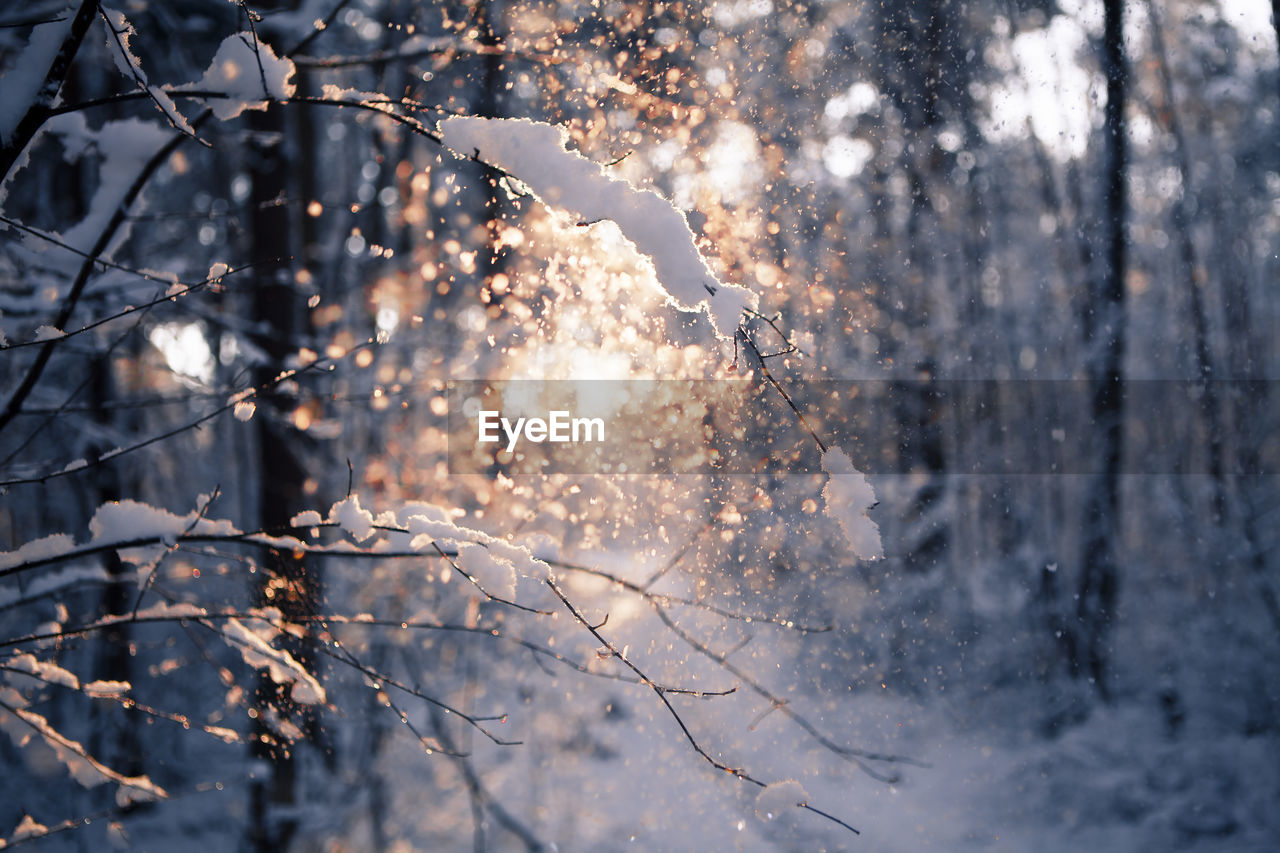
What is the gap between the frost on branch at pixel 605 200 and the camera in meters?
0.93

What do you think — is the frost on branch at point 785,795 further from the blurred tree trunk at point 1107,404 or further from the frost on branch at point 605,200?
the blurred tree trunk at point 1107,404

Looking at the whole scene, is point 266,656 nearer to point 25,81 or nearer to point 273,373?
point 25,81

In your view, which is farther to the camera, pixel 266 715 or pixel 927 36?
pixel 927 36

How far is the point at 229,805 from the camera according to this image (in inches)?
121

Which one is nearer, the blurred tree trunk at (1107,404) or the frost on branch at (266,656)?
the frost on branch at (266,656)

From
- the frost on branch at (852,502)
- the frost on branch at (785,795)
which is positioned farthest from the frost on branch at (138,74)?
the frost on branch at (785,795)

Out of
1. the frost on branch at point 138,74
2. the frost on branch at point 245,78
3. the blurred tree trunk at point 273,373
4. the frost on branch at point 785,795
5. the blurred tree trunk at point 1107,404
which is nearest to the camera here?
the frost on branch at point 138,74

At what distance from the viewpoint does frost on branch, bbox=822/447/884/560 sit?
102cm

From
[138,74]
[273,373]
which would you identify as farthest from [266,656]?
[273,373]

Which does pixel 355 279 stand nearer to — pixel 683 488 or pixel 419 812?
pixel 683 488

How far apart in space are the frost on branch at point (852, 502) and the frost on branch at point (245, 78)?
3.13 feet

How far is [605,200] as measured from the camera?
3.13 ft

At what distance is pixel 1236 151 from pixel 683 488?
371cm

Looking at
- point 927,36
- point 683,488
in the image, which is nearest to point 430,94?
point 683,488
